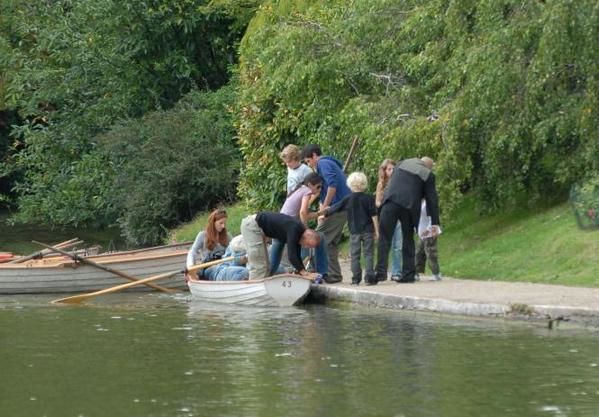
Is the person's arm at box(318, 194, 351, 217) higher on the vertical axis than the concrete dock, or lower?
higher

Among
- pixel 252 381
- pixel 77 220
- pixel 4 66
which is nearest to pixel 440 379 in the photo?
pixel 252 381

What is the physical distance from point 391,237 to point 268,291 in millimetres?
1969

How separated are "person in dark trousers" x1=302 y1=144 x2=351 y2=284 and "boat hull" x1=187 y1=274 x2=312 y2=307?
1034 mm

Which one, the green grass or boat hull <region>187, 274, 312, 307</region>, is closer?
boat hull <region>187, 274, 312, 307</region>

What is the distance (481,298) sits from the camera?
18.7m

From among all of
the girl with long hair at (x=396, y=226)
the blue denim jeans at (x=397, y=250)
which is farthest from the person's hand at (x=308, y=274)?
the blue denim jeans at (x=397, y=250)

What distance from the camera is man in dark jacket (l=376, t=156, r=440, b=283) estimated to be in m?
20.7

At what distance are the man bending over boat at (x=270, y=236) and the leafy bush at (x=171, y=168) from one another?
54.9ft

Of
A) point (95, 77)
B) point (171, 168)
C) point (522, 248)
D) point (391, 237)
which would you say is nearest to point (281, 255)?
point (391, 237)

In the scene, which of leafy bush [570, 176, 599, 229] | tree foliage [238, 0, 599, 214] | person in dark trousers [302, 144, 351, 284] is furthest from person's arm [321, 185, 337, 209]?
leafy bush [570, 176, 599, 229]

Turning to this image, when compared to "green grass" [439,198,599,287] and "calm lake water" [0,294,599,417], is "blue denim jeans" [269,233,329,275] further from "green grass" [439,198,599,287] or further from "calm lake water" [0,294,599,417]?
"green grass" [439,198,599,287]

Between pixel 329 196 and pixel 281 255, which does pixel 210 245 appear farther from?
pixel 329 196

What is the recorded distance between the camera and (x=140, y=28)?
42.4m

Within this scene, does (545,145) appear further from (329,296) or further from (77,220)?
(77,220)
